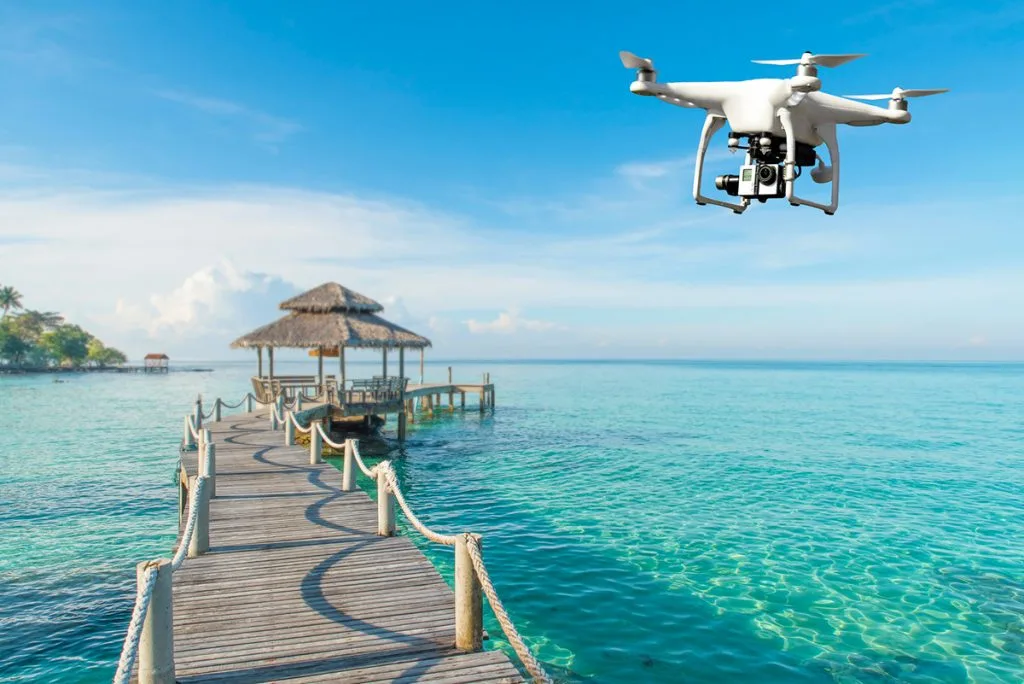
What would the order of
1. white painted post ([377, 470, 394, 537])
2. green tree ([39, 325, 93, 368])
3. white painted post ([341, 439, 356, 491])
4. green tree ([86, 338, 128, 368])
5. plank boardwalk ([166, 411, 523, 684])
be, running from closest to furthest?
1. plank boardwalk ([166, 411, 523, 684])
2. white painted post ([377, 470, 394, 537])
3. white painted post ([341, 439, 356, 491])
4. green tree ([39, 325, 93, 368])
5. green tree ([86, 338, 128, 368])

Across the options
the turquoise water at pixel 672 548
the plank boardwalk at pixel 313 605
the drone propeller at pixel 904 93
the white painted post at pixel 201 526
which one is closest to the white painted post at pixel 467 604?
the plank boardwalk at pixel 313 605

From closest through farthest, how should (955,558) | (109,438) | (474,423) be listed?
(955,558)
(109,438)
(474,423)

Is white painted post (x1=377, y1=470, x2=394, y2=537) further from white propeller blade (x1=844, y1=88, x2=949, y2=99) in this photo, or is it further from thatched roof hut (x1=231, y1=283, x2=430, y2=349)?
thatched roof hut (x1=231, y1=283, x2=430, y2=349)

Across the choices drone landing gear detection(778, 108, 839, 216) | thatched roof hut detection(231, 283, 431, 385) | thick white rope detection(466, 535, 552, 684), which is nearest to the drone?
drone landing gear detection(778, 108, 839, 216)

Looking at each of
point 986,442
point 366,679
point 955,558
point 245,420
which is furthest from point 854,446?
point 366,679

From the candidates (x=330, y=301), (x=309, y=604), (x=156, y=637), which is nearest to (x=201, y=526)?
(x=309, y=604)

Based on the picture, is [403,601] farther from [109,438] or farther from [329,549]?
[109,438]

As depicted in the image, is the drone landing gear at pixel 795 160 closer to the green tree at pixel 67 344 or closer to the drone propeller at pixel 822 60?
the drone propeller at pixel 822 60
